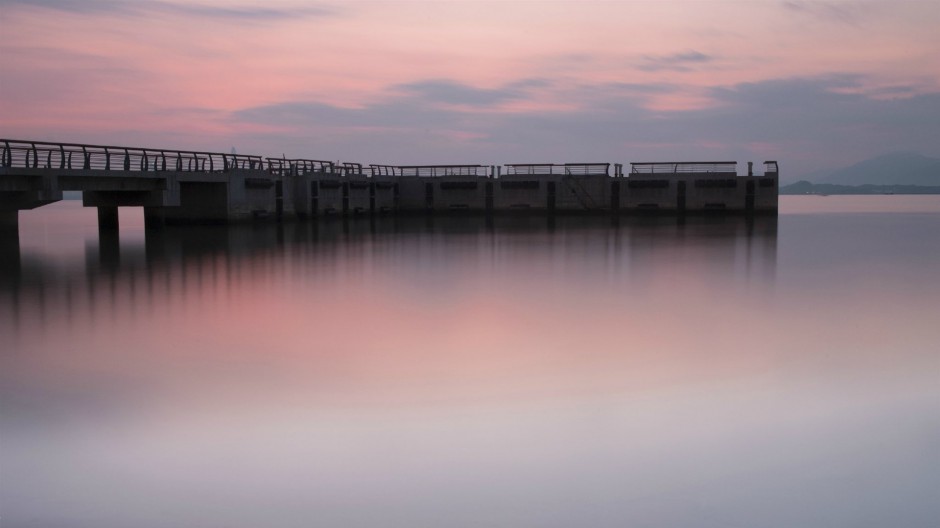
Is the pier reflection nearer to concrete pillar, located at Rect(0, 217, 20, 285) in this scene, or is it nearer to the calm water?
concrete pillar, located at Rect(0, 217, 20, 285)

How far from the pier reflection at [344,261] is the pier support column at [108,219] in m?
5.77

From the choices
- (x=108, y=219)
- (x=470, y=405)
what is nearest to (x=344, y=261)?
(x=470, y=405)

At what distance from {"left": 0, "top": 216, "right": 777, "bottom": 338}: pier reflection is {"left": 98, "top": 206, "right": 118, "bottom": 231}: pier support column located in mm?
5771

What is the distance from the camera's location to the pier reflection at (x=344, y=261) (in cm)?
1625

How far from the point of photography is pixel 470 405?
7469mm

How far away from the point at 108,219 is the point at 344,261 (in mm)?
25414

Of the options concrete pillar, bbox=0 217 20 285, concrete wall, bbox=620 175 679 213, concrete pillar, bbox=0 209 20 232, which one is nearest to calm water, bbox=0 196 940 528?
concrete pillar, bbox=0 217 20 285

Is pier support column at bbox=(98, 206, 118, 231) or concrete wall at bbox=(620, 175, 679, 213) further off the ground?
concrete wall at bbox=(620, 175, 679, 213)

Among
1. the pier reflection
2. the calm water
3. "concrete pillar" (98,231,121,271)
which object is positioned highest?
the calm water

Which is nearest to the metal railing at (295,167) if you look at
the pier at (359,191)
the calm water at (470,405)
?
the pier at (359,191)

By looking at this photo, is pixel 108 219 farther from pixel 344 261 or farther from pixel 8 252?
pixel 344 261

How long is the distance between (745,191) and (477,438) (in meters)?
53.8

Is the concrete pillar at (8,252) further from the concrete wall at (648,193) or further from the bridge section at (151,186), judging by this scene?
the concrete wall at (648,193)

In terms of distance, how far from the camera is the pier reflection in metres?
16.2
